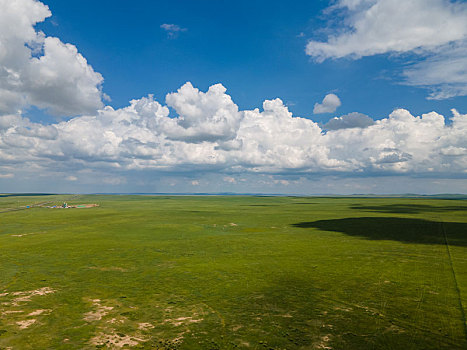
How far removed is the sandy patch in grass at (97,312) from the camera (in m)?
17.6

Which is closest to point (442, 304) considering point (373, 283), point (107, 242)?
point (373, 283)

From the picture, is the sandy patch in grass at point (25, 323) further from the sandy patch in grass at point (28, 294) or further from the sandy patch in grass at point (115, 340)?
the sandy patch in grass at point (115, 340)

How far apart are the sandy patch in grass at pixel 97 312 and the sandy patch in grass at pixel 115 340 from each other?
2.44 metres

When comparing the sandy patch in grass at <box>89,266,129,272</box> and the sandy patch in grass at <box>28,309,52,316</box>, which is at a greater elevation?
the sandy patch in grass at <box>28,309,52,316</box>

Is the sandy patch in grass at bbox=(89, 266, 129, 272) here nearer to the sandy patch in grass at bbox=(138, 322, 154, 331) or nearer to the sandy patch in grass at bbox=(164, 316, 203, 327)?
the sandy patch in grass at bbox=(138, 322, 154, 331)

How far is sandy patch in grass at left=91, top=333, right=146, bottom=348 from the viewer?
1462 centimetres

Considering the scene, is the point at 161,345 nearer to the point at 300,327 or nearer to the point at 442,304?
the point at 300,327

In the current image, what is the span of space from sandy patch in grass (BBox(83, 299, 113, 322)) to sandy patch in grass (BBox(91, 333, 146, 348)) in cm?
244

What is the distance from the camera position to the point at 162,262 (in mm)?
32031

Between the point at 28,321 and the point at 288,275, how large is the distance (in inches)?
776

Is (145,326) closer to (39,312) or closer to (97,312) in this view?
(97,312)

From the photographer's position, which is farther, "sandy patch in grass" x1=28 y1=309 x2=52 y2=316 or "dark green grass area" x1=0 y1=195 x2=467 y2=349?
"sandy patch in grass" x1=28 y1=309 x2=52 y2=316

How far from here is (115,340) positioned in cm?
1502

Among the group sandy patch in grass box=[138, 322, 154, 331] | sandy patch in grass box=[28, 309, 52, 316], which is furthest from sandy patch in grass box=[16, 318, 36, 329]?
sandy patch in grass box=[138, 322, 154, 331]
